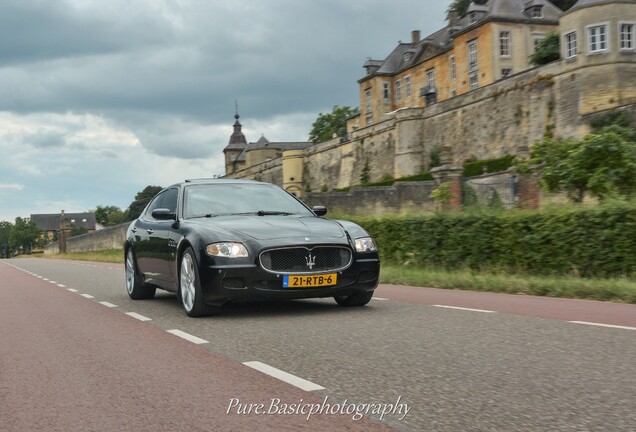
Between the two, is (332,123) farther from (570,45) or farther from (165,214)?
(165,214)

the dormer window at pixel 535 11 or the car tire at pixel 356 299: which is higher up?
the dormer window at pixel 535 11

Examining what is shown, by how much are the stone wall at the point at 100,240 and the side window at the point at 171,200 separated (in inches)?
2083

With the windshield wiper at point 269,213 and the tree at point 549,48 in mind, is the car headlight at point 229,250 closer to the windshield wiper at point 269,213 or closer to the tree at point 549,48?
the windshield wiper at point 269,213

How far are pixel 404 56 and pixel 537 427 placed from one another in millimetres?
82121

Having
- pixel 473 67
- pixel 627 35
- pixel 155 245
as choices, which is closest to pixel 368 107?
pixel 473 67

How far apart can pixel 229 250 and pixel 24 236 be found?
613 ft

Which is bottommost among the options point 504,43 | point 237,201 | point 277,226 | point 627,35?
point 277,226

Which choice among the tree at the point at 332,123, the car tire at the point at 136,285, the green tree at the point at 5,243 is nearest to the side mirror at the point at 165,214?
the car tire at the point at 136,285

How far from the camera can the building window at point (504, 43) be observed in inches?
2485

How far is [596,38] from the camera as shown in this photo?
46.5 metres

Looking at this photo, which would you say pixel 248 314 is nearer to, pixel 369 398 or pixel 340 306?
pixel 340 306

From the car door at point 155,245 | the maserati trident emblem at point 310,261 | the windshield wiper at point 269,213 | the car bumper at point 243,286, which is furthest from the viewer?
the car door at point 155,245

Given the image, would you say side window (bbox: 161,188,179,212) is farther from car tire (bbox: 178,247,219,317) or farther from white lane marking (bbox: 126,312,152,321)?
white lane marking (bbox: 126,312,152,321)

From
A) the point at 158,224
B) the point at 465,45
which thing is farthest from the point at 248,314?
the point at 465,45
